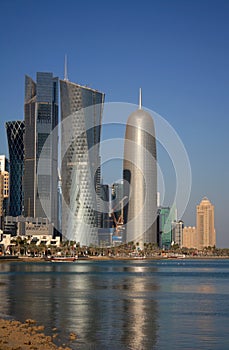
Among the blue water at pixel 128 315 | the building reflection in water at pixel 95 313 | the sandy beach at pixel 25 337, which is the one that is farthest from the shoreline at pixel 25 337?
the building reflection in water at pixel 95 313

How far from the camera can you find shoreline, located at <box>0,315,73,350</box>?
40781 millimetres

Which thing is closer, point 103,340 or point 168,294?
point 103,340

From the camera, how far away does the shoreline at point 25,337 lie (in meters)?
40.8

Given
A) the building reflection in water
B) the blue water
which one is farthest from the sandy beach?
the building reflection in water

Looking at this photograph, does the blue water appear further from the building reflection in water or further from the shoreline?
the shoreline

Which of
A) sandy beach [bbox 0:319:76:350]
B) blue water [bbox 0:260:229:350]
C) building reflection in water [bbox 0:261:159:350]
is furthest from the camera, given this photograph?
building reflection in water [bbox 0:261:159:350]

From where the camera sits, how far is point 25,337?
146 feet

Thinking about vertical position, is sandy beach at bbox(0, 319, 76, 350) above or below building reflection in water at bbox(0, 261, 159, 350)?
above

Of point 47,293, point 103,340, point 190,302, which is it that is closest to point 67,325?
point 103,340

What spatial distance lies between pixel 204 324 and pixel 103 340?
12509 mm

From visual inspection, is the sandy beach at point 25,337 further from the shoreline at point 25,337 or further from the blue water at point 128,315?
the blue water at point 128,315

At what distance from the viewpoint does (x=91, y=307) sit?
228ft

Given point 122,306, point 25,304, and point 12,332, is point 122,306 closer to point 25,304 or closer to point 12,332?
point 25,304

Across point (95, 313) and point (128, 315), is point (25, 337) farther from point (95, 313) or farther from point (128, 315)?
point (95, 313)
